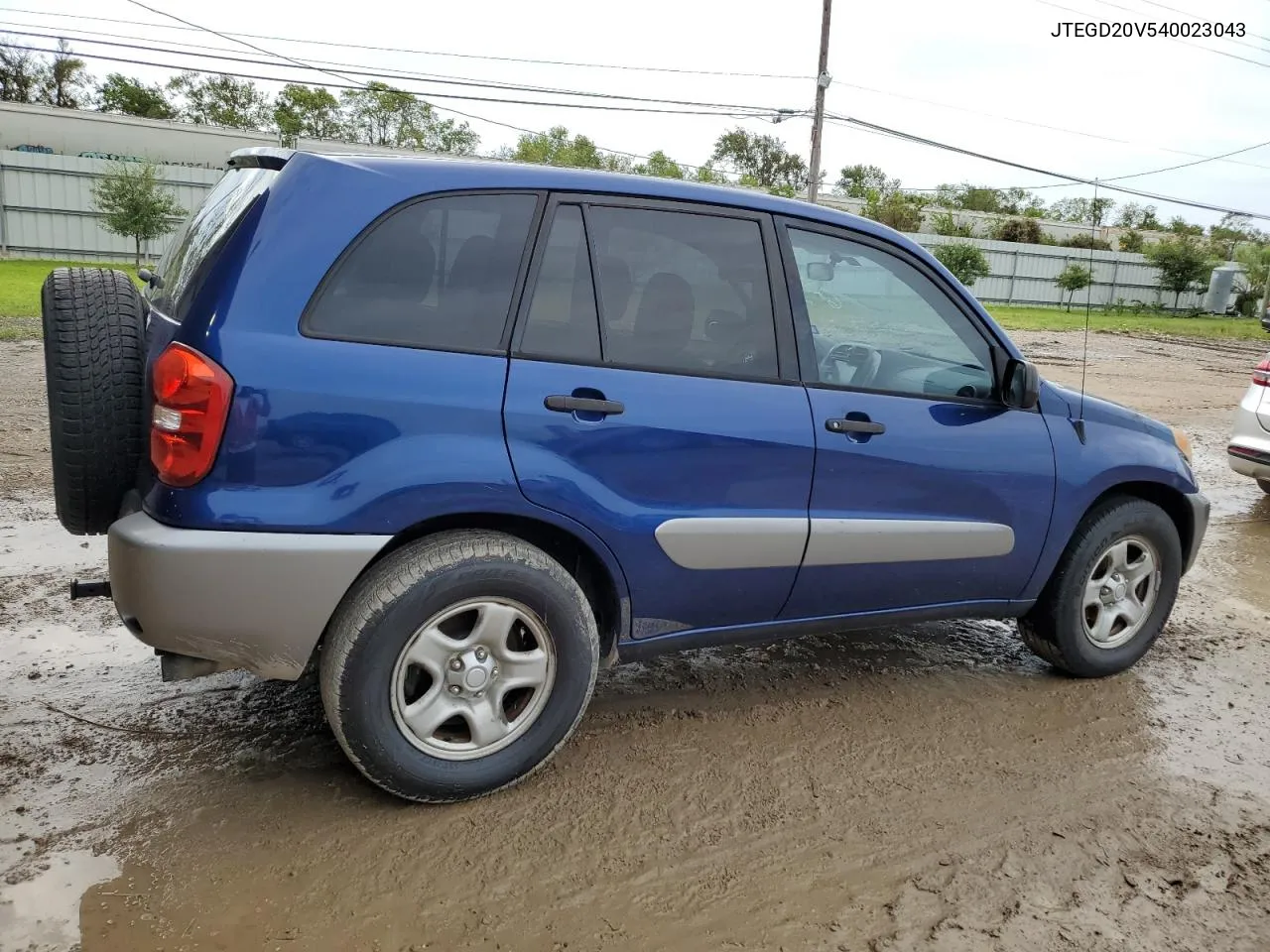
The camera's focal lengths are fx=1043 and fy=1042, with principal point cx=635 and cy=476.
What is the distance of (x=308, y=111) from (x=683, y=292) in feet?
173

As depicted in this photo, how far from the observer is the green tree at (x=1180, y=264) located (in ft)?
133

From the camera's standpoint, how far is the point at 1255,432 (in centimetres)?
748

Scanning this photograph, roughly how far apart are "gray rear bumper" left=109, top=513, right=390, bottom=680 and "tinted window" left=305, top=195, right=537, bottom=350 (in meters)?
0.59

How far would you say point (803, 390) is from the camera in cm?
342

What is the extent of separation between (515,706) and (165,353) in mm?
1425

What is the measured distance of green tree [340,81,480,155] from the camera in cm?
4578

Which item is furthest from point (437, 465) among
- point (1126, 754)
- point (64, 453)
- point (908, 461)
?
point (1126, 754)

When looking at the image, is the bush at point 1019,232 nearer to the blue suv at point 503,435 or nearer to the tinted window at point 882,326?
the tinted window at point 882,326

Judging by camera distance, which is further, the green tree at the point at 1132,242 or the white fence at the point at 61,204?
the green tree at the point at 1132,242

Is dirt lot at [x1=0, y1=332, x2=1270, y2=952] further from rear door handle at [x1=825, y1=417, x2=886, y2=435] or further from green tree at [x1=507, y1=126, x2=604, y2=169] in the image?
green tree at [x1=507, y1=126, x2=604, y2=169]

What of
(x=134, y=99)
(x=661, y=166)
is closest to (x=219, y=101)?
(x=134, y=99)

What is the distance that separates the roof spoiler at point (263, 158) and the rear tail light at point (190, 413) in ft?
2.24

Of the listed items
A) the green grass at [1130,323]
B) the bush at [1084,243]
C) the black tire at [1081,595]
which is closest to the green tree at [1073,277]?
the green grass at [1130,323]

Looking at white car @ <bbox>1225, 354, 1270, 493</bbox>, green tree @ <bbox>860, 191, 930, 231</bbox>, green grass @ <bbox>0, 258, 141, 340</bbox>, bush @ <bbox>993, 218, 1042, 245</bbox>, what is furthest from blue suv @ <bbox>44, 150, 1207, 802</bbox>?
bush @ <bbox>993, 218, 1042, 245</bbox>
